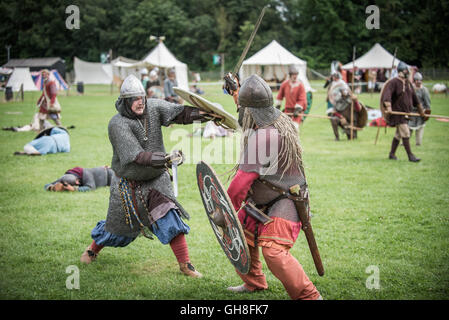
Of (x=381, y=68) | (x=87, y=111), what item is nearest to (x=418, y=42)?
(x=381, y=68)

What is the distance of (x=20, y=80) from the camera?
74.6 ft

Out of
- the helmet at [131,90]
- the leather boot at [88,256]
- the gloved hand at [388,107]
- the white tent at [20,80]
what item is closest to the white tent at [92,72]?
the white tent at [20,80]

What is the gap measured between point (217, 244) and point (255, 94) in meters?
2.04

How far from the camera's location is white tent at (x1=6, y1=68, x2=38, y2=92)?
21.9 m

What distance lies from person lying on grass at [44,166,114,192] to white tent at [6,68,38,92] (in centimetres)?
1708

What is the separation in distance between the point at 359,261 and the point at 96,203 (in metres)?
3.41

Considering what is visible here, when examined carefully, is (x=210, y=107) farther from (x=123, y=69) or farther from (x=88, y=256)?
(x=123, y=69)

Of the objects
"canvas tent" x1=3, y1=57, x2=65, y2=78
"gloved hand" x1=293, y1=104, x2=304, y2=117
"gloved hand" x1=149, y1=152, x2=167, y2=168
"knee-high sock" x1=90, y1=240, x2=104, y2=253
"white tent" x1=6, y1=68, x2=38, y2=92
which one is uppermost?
"canvas tent" x1=3, y1=57, x2=65, y2=78

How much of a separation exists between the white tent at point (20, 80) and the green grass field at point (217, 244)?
49.1 feet

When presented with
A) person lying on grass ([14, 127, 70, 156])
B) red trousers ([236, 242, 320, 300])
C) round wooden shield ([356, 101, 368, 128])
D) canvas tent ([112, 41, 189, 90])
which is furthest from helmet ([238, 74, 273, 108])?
canvas tent ([112, 41, 189, 90])

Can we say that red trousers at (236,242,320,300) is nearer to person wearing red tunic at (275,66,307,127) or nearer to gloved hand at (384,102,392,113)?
gloved hand at (384,102,392,113)

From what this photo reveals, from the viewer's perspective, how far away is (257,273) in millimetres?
3383

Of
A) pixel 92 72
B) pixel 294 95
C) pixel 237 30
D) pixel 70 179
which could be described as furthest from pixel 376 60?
pixel 70 179
